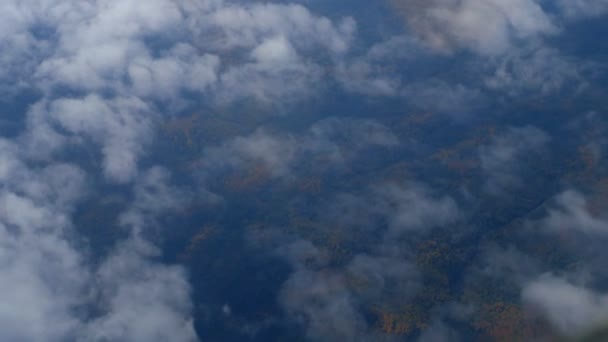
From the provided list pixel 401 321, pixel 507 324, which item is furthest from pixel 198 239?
pixel 507 324

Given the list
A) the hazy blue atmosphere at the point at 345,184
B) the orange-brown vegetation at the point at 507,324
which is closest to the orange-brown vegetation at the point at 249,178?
the hazy blue atmosphere at the point at 345,184

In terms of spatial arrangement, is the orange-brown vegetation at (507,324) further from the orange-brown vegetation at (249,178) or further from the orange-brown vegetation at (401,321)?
the orange-brown vegetation at (249,178)

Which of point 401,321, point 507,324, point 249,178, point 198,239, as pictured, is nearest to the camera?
point 507,324

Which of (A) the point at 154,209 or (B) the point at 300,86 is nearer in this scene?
(A) the point at 154,209

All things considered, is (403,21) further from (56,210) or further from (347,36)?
(56,210)

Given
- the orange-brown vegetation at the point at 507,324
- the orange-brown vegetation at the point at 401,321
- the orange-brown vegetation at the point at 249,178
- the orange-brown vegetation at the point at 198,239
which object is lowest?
the orange-brown vegetation at the point at 198,239

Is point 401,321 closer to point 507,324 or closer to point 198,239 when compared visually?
point 507,324

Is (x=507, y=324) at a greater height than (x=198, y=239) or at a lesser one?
greater

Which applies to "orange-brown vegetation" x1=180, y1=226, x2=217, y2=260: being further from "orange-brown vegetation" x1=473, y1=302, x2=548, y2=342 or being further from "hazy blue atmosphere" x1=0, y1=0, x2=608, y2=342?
"orange-brown vegetation" x1=473, y1=302, x2=548, y2=342

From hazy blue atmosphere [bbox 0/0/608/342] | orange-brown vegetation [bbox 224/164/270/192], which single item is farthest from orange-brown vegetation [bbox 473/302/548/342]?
orange-brown vegetation [bbox 224/164/270/192]

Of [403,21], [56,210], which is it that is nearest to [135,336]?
[56,210]

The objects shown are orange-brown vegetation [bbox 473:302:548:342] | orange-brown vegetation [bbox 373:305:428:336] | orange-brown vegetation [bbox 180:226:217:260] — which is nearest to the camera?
orange-brown vegetation [bbox 473:302:548:342]
